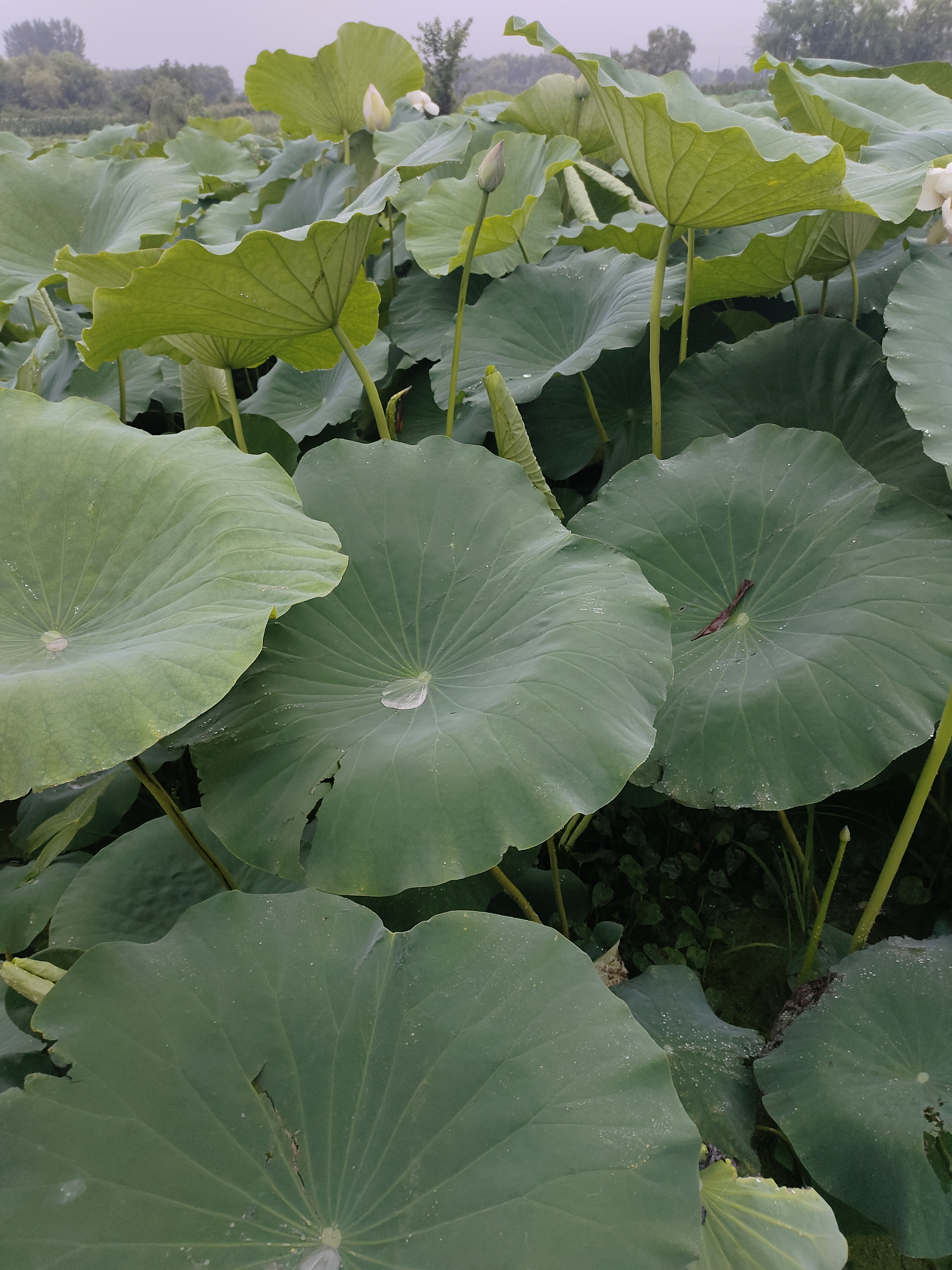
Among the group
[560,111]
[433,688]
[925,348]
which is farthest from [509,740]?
[560,111]

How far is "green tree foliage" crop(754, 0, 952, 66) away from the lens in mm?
7406

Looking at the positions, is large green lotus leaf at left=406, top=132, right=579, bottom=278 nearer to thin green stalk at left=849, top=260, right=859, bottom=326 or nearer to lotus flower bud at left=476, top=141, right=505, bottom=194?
lotus flower bud at left=476, top=141, right=505, bottom=194

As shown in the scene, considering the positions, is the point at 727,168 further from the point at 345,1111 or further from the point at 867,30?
the point at 867,30

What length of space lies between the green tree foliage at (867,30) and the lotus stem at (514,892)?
8.32 metres

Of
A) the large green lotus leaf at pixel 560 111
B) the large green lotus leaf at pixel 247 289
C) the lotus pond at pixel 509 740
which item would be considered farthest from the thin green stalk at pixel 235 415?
the large green lotus leaf at pixel 560 111

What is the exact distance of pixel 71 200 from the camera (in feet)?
6.55

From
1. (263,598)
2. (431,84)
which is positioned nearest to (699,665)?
(263,598)

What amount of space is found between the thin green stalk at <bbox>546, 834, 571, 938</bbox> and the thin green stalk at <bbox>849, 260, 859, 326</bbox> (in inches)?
45.1

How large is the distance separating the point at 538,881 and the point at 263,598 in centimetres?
→ 76

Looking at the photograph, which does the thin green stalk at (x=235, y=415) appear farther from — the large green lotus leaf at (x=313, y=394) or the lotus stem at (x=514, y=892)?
the lotus stem at (x=514, y=892)

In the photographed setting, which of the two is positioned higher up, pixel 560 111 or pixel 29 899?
pixel 560 111

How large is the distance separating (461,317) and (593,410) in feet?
1.33

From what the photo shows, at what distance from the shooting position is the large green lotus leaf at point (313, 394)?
179cm

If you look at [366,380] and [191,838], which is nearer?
[191,838]
